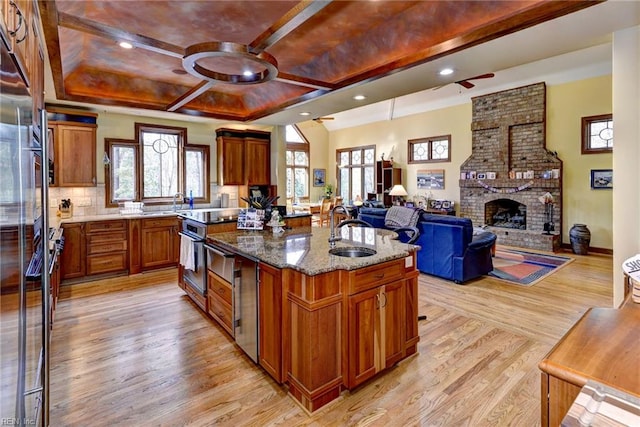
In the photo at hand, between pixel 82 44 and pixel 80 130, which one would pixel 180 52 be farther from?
pixel 80 130

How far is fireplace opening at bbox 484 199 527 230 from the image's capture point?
26.4 ft

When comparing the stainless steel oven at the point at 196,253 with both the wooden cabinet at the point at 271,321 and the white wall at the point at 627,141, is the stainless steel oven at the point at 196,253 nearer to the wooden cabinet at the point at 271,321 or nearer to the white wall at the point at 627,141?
the wooden cabinet at the point at 271,321

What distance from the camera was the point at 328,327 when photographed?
2178 millimetres

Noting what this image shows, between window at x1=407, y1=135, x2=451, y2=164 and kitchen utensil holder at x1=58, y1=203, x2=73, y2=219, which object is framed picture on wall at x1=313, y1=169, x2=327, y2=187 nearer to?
window at x1=407, y1=135, x2=451, y2=164

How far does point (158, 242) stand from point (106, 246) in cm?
71

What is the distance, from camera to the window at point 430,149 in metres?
9.17

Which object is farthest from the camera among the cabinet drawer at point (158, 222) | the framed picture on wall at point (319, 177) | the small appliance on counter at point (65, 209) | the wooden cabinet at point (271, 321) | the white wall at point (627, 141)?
the framed picture on wall at point (319, 177)

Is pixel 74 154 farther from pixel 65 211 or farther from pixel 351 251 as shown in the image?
pixel 351 251

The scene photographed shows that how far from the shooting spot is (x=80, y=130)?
5020 millimetres

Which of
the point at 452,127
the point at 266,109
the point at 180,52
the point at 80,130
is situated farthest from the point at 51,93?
the point at 452,127

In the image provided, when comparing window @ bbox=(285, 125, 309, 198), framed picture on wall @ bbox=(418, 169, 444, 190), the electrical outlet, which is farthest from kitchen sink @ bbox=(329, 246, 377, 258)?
window @ bbox=(285, 125, 309, 198)

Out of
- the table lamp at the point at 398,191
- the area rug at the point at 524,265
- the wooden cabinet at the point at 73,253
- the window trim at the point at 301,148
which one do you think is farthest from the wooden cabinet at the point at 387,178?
the wooden cabinet at the point at 73,253

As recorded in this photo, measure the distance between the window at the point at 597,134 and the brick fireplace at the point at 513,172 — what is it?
1.92ft

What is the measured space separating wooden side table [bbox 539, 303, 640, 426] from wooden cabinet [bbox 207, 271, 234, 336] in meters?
2.42
